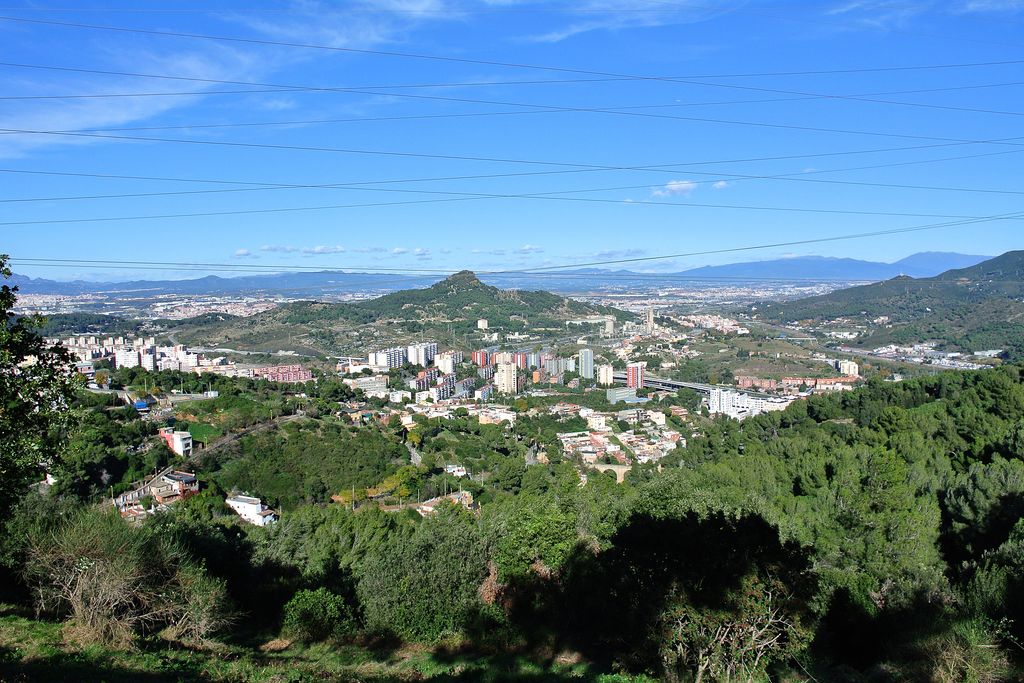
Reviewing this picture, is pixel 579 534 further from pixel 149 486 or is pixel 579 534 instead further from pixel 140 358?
pixel 140 358

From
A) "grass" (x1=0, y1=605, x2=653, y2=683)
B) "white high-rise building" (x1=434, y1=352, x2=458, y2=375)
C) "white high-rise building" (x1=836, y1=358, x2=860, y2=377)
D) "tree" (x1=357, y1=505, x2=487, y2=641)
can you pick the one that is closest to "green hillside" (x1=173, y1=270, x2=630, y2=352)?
"white high-rise building" (x1=434, y1=352, x2=458, y2=375)

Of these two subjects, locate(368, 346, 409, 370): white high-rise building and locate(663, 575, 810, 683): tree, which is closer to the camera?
locate(663, 575, 810, 683): tree

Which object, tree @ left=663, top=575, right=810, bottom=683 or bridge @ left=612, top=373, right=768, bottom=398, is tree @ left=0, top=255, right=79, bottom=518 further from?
bridge @ left=612, top=373, right=768, bottom=398

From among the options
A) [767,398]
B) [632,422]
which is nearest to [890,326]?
[767,398]

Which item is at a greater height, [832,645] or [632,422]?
[832,645]

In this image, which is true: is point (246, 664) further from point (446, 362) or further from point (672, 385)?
point (446, 362)
